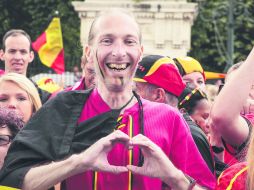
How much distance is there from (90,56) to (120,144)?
60cm

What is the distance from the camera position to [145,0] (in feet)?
56.9

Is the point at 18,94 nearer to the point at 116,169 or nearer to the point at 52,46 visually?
the point at 116,169

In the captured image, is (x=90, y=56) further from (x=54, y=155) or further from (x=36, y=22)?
(x=36, y=22)

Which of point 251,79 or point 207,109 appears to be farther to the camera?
point 207,109

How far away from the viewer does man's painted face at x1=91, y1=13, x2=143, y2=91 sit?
13.6 ft

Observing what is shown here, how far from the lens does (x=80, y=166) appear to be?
12.3ft

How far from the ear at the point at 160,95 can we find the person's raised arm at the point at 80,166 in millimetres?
1846

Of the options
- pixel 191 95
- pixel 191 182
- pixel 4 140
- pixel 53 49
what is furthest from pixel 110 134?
pixel 53 49

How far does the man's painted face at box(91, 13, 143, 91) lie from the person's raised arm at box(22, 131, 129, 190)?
1.51 ft

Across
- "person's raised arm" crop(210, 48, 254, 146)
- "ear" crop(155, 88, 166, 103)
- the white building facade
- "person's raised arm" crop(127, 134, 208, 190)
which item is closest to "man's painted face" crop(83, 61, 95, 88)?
"ear" crop(155, 88, 166, 103)

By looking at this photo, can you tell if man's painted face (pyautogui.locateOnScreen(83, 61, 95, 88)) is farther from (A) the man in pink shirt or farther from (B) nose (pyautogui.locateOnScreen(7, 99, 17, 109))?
→ (A) the man in pink shirt

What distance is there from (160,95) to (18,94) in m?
1.04

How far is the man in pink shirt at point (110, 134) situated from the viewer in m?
3.87

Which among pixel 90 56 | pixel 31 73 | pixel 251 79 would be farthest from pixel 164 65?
pixel 31 73
